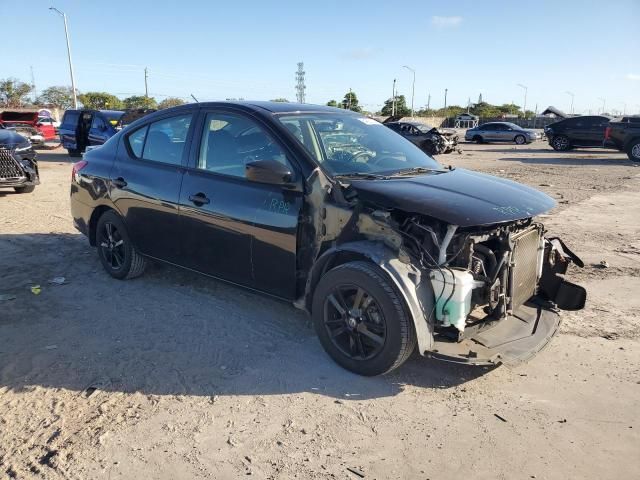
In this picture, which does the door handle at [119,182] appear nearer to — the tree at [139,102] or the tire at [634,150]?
the tire at [634,150]

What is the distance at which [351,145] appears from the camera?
4332mm

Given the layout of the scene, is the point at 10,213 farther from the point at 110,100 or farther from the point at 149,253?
the point at 110,100

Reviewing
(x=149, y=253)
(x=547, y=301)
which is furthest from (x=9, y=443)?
(x=547, y=301)

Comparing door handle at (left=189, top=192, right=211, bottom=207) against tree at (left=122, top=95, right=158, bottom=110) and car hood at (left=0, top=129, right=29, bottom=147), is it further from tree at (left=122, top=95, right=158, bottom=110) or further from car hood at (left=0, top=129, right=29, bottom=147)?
tree at (left=122, top=95, right=158, bottom=110)

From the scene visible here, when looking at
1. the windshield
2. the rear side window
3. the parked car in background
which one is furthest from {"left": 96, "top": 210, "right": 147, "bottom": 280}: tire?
the parked car in background

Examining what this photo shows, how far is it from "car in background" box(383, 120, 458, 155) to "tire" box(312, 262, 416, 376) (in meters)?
20.2

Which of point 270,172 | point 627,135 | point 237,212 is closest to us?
point 270,172

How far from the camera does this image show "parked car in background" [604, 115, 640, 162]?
1922 cm

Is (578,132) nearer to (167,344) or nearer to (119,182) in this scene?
(119,182)

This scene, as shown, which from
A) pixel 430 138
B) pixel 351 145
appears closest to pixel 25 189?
pixel 351 145

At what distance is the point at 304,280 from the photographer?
3926mm

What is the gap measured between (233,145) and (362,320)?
1820 millimetres

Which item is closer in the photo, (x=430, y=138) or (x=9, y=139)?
(x=9, y=139)

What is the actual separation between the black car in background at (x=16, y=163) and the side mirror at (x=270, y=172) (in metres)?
8.40
